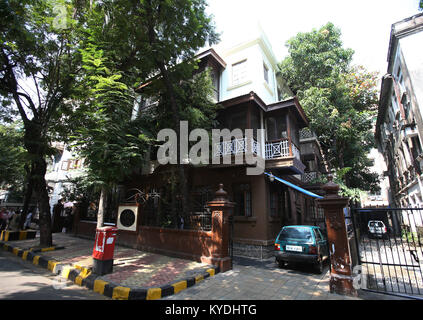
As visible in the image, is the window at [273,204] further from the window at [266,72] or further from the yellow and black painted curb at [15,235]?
the yellow and black painted curb at [15,235]

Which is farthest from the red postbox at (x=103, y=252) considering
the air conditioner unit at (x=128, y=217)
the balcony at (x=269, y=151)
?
the balcony at (x=269, y=151)

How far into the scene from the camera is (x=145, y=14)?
28.1 feet

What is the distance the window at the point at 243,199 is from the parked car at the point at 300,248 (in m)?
2.71

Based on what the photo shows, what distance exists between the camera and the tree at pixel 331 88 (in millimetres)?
15562

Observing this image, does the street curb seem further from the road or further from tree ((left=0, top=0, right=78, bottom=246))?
tree ((left=0, top=0, right=78, bottom=246))

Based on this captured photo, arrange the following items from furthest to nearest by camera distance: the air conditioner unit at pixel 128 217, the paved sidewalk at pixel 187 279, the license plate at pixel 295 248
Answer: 1. the air conditioner unit at pixel 128 217
2. the license plate at pixel 295 248
3. the paved sidewalk at pixel 187 279

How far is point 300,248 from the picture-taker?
7.51 metres

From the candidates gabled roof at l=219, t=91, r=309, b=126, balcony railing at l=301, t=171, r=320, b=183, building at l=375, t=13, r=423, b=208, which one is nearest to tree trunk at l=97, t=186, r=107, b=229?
gabled roof at l=219, t=91, r=309, b=126

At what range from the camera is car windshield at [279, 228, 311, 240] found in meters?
7.79

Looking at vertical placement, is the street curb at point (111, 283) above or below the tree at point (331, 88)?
below

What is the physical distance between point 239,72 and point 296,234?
9974 mm

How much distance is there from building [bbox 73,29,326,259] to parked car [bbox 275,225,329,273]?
6.38ft
